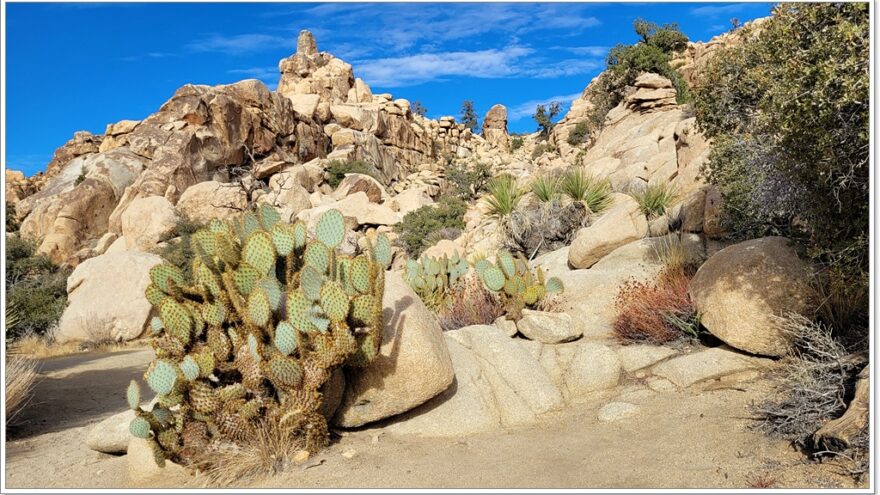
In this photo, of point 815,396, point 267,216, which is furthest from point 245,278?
point 815,396

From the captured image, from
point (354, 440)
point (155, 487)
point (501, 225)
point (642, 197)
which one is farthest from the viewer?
point (501, 225)

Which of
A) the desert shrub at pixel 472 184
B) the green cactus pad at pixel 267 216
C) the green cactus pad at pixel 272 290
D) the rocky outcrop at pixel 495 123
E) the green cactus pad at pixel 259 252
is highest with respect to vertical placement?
the rocky outcrop at pixel 495 123

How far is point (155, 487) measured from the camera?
5.06 meters

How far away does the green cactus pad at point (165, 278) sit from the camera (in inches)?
206

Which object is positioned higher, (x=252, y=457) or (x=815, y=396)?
(x=252, y=457)

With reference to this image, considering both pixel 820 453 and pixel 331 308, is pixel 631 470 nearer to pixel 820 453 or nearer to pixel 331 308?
pixel 820 453

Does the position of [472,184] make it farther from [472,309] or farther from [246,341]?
[246,341]

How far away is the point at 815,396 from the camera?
196 inches

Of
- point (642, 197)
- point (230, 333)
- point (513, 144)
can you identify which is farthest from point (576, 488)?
point (513, 144)

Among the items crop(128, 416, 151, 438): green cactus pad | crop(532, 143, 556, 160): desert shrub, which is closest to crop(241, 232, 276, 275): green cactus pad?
crop(128, 416, 151, 438): green cactus pad

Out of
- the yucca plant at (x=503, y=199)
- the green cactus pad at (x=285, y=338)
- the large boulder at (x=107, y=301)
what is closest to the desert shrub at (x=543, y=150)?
the yucca plant at (x=503, y=199)

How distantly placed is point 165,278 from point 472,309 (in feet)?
16.6

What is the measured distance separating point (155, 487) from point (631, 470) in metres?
3.71

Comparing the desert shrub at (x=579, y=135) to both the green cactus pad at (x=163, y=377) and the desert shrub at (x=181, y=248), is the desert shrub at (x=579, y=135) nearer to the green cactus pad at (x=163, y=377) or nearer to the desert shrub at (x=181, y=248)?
the desert shrub at (x=181, y=248)
